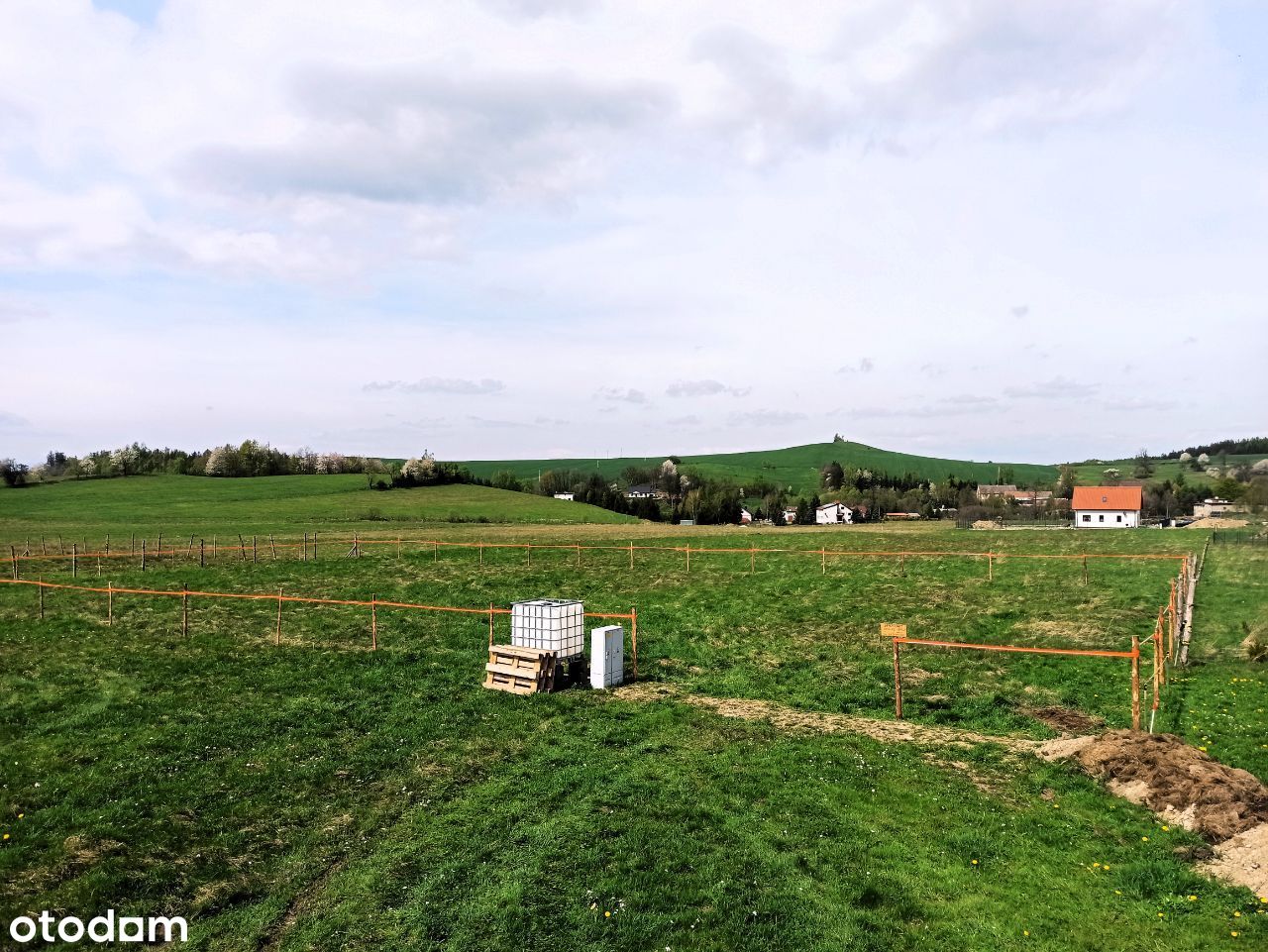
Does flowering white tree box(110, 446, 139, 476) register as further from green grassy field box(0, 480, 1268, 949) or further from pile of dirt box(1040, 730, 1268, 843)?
pile of dirt box(1040, 730, 1268, 843)

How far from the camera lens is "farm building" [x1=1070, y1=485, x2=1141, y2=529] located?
92562 mm

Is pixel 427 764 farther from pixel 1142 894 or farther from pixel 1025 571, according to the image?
pixel 1025 571

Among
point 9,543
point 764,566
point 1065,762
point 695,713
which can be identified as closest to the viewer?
point 1065,762

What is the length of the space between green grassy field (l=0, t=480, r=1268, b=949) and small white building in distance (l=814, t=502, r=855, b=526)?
128 m

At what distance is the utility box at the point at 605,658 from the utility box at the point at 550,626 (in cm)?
78

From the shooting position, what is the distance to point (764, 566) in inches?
1506

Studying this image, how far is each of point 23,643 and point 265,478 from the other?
105172 mm

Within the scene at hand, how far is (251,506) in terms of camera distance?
9462cm

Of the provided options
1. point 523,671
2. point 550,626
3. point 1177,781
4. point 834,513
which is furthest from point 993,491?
point 1177,781

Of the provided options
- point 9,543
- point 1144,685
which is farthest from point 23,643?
point 9,543

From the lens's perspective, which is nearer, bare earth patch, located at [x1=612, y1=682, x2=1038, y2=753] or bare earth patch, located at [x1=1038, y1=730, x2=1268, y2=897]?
bare earth patch, located at [x1=1038, y1=730, x2=1268, y2=897]

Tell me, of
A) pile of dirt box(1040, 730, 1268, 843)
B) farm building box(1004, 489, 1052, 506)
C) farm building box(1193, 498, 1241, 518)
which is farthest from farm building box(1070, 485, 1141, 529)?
pile of dirt box(1040, 730, 1268, 843)

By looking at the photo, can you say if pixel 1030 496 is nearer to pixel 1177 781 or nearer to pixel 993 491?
pixel 993 491

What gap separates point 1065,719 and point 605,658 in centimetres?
1108
